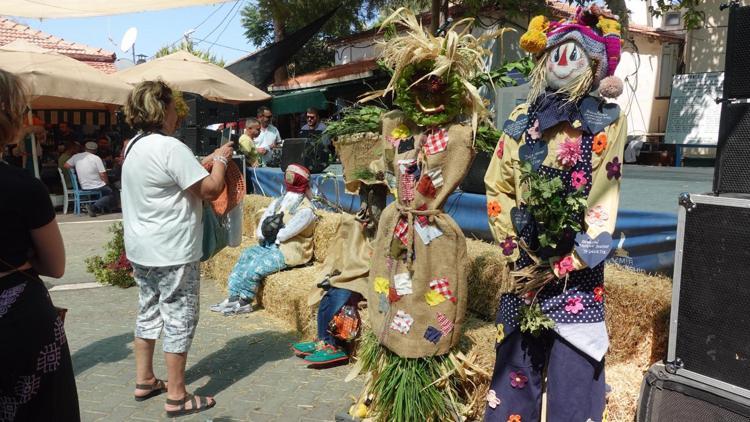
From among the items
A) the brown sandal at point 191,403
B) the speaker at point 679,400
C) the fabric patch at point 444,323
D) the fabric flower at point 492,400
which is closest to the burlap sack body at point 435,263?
the fabric patch at point 444,323

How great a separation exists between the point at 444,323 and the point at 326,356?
1.51 m

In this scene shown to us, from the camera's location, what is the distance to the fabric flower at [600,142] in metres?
2.49

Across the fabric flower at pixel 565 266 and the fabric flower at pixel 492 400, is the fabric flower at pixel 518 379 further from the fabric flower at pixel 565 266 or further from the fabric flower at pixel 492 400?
the fabric flower at pixel 565 266

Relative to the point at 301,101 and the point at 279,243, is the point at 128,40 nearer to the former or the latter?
the point at 301,101

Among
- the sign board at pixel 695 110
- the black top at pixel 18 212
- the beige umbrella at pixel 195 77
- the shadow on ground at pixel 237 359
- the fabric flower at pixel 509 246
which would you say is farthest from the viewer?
the sign board at pixel 695 110

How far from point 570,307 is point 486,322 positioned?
5.01ft

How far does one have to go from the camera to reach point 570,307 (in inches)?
101

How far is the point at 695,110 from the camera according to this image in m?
9.86

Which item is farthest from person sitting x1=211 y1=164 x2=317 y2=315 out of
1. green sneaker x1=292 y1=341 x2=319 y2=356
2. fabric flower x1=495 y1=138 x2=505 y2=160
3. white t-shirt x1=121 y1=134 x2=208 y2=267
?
fabric flower x1=495 y1=138 x2=505 y2=160

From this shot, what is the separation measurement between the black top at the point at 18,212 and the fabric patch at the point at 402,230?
1.67 metres

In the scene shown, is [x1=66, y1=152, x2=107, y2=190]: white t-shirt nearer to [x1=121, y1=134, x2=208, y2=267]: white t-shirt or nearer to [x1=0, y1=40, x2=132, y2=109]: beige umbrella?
[x1=0, y1=40, x2=132, y2=109]: beige umbrella

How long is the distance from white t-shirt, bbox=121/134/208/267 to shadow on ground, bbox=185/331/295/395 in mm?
1147

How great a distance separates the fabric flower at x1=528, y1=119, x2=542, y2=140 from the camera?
2.64 metres

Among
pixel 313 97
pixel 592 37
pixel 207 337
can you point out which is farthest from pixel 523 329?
pixel 313 97
